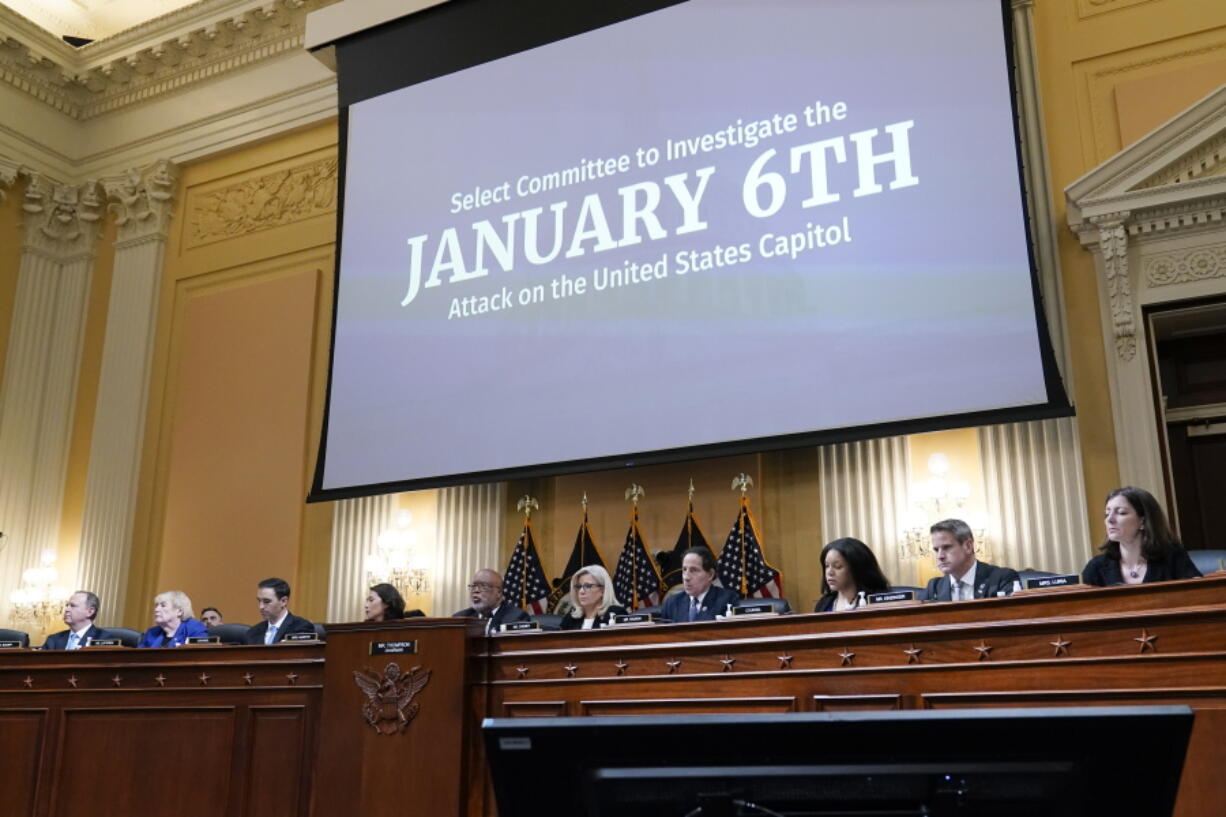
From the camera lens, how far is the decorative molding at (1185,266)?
5.94m

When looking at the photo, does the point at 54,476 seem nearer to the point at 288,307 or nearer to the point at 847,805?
the point at 288,307

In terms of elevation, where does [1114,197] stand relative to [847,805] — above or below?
above

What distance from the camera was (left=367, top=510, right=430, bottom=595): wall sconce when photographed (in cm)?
796

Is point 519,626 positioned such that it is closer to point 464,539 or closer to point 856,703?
point 856,703

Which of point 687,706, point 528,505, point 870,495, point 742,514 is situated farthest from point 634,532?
point 687,706

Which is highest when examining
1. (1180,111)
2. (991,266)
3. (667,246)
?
(1180,111)

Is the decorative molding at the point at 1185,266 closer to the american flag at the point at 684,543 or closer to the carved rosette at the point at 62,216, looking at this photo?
the american flag at the point at 684,543

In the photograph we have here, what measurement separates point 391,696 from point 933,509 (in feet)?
10.7

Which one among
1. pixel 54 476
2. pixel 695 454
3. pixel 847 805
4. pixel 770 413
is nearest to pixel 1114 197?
pixel 770 413

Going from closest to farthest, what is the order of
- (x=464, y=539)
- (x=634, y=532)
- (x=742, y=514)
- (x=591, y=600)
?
(x=591, y=600)
(x=742, y=514)
(x=634, y=532)
(x=464, y=539)

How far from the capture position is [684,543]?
A: 6.95m

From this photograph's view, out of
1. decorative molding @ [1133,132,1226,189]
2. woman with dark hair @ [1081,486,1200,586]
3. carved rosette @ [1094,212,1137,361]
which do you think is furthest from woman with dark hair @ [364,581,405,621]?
decorative molding @ [1133,132,1226,189]

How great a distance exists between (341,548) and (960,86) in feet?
16.9

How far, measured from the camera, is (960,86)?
→ 20.0 ft
